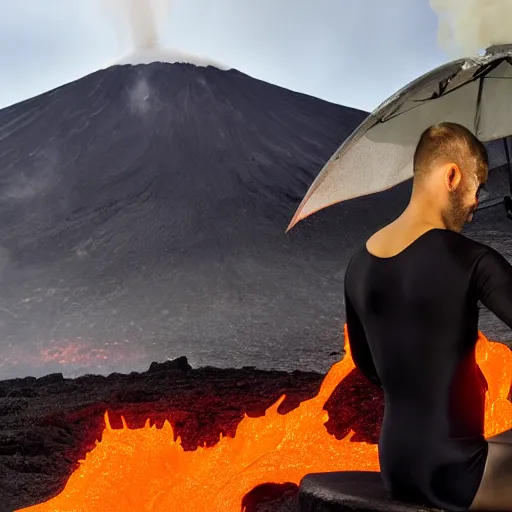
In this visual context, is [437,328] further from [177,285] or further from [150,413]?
[177,285]

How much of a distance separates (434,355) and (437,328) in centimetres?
8

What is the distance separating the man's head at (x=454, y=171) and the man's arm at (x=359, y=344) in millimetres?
422

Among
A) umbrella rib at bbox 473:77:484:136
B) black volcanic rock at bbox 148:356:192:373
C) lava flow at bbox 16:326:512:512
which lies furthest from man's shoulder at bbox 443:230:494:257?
black volcanic rock at bbox 148:356:192:373

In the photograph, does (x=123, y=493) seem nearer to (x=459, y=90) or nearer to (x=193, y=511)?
(x=193, y=511)

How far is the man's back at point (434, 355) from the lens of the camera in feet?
7.54

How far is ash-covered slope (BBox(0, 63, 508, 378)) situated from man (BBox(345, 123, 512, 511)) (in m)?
18.0

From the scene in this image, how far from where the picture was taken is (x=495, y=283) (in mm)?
2234

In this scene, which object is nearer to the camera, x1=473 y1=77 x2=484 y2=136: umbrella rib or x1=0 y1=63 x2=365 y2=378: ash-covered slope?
x1=473 y1=77 x2=484 y2=136: umbrella rib

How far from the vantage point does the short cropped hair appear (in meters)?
2.42

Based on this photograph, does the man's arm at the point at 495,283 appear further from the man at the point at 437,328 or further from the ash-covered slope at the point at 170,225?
the ash-covered slope at the point at 170,225

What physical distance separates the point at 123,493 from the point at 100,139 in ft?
169

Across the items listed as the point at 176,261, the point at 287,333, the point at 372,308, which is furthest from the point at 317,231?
the point at 372,308

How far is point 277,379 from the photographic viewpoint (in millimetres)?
10531

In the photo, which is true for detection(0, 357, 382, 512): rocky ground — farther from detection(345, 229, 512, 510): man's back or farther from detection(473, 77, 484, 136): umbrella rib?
detection(473, 77, 484, 136): umbrella rib
